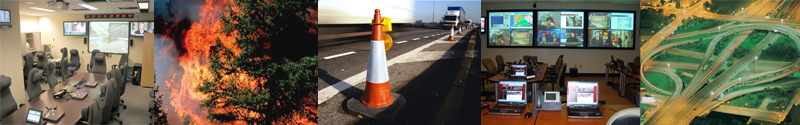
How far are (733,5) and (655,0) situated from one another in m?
0.39

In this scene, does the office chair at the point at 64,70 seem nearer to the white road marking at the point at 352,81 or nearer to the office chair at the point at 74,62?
the office chair at the point at 74,62

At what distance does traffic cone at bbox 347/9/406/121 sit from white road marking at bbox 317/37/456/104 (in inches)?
1.9

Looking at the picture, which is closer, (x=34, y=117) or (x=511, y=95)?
(x=511, y=95)

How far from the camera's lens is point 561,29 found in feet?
28.9

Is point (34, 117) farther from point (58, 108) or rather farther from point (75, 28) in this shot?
point (75, 28)

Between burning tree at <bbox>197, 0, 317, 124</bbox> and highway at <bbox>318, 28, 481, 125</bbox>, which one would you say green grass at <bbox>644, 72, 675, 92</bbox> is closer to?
highway at <bbox>318, 28, 481, 125</bbox>

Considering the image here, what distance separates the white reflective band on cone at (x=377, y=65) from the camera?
1933 millimetres

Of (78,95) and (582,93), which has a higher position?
(582,93)

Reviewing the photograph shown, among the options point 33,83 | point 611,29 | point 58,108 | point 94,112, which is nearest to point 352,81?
point 94,112

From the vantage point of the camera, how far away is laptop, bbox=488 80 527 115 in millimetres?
3771

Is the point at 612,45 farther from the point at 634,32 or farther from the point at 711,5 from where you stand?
the point at 711,5

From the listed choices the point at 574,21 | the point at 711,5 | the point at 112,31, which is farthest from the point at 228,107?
the point at 112,31

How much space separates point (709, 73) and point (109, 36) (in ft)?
53.6

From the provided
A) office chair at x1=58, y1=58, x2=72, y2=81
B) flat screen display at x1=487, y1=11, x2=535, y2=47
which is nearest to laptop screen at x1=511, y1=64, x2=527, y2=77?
flat screen display at x1=487, y1=11, x2=535, y2=47
